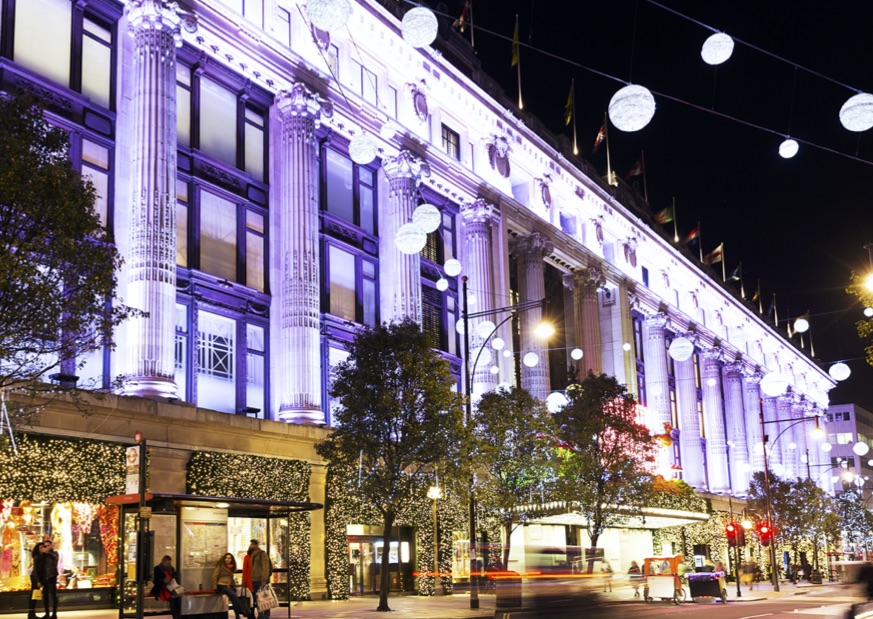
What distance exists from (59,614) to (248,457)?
8.72m

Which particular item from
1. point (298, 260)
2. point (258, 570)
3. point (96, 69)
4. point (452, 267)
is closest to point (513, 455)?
point (452, 267)

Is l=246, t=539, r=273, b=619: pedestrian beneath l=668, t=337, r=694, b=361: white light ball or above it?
beneath

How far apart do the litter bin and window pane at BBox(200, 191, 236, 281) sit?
18672 millimetres

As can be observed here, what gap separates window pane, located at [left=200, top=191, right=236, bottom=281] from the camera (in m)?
35.4

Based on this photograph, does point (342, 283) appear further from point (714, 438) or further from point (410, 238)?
point (714, 438)

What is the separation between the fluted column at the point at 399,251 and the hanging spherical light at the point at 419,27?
17698 mm

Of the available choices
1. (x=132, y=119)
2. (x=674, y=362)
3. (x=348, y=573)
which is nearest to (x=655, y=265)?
(x=674, y=362)

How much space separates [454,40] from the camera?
52938 millimetres

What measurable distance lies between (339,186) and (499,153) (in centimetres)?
1516

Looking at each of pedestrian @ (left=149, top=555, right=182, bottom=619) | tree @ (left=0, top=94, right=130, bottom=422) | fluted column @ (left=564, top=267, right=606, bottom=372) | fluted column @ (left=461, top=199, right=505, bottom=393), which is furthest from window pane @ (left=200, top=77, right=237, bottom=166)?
fluted column @ (left=564, top=267, right=606, bottom=372)

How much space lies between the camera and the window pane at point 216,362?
1348 inches

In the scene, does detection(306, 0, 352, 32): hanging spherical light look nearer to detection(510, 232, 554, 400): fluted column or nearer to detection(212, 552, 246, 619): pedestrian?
detection(212, 552, 246, 619): pedestrian

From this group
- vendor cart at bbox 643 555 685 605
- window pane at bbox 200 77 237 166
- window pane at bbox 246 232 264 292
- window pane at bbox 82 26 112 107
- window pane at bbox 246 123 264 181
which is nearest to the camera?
window pane at bbox 82 26 112 107

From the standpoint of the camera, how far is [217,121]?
121 feet
